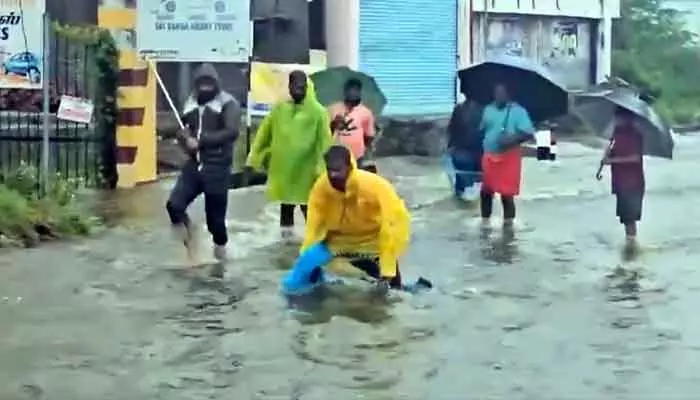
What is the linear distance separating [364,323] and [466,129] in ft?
25.8

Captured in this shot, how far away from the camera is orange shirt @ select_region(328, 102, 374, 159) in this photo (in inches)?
Answer: 593

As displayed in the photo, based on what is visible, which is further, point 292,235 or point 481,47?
point 481,47

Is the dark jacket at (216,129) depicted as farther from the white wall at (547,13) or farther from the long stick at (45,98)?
the white wall at (547,13)

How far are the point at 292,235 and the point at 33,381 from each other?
6233 millimetres

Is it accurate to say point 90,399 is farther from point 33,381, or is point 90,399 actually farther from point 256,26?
point 256,26

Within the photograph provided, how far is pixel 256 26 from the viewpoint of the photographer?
26.6 m

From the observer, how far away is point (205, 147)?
12.2 m

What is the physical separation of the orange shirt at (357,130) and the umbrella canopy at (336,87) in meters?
1.86

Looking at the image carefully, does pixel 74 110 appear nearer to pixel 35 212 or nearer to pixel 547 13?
pixel 35 212

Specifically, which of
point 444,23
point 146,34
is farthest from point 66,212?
point 444,23

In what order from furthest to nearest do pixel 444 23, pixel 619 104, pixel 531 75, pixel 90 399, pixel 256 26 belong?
pixel 444 23 < pixel 256 26 < pixel 531 75 < pixel 619 104 < pixel 90 399

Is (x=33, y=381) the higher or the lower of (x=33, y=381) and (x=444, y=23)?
the lower

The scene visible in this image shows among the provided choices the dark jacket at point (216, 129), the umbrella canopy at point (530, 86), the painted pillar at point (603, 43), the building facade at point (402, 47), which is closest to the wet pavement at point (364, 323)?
the dark jacket at point (216, 129)

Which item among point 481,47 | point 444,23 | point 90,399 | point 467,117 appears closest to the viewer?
point 90,399
